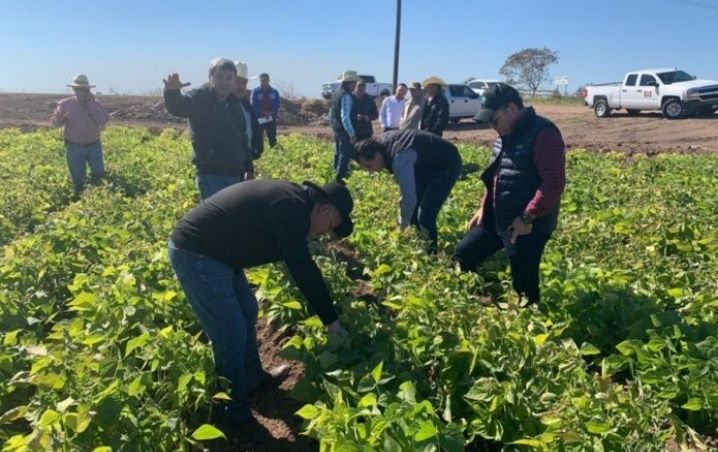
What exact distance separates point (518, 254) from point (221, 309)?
1868 millimetres

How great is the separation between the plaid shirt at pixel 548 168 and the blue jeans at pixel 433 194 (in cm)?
170

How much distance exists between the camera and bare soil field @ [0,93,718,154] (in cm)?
1494

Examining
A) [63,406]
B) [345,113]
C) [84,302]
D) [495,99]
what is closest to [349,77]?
[345,113]

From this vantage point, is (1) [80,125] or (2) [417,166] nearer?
(2) [417,166]

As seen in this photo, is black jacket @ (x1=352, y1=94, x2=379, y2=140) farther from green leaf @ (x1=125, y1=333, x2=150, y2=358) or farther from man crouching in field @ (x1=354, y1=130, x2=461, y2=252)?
green leaf @ (x1=125, y1=333, x2=150, y2=358)

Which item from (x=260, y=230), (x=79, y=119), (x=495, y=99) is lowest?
(x=260, y=230)

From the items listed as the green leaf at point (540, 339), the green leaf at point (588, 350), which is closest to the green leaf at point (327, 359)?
the green leaf at point (540, 339)

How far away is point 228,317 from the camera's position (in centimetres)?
302

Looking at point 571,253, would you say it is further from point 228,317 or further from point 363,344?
point 228,317

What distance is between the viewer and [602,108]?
72.6 ft

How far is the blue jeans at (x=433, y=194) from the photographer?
5242 millimetres

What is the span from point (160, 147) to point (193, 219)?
11.7m

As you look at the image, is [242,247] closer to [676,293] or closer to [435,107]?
[676,293]

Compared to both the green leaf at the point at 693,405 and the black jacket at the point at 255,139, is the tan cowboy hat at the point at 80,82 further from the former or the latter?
the green leaf at the point at 693,405
